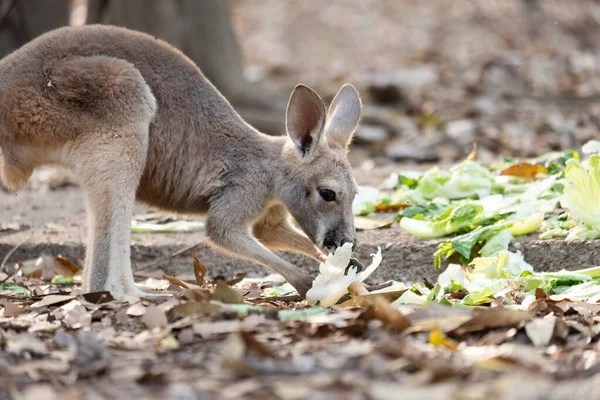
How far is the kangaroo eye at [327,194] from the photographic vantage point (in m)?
5.03

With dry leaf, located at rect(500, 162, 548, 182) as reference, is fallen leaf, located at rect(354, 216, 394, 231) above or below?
below

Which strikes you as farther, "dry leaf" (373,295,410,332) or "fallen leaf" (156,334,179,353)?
"dry leaf" (373,295,410,332)

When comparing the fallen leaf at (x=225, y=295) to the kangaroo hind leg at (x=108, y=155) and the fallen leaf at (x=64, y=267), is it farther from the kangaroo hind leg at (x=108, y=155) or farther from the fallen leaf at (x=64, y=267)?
the fallen leaf at (x=64, y=267)

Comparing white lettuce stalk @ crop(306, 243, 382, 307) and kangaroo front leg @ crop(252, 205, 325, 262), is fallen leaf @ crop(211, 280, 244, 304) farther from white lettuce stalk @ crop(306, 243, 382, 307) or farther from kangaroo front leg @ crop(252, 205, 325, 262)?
kangaroo front leg @ crop(252, 205, 325, 262)

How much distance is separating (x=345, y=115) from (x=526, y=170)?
190cm

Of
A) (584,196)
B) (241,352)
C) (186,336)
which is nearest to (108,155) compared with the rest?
(186,336)

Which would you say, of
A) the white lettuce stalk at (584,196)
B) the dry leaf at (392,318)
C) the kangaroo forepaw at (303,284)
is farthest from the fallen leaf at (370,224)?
the dry leaf at (392,318)

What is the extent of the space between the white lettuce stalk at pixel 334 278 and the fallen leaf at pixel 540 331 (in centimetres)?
105

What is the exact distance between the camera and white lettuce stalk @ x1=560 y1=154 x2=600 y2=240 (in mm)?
5211

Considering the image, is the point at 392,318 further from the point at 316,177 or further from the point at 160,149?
the point at 160,149

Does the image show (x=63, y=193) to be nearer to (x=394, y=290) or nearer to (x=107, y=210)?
(x=107, y=210)

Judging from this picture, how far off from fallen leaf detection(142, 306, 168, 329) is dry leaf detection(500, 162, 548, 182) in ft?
12.6

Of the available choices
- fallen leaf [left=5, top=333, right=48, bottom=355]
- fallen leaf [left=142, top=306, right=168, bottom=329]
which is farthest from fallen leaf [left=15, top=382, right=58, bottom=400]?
fallen leaf [left=142, top=306, right=168, bottom=329]

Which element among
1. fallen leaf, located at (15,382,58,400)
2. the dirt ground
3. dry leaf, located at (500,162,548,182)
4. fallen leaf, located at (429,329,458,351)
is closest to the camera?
fallen leaf, located at (15,382,58,400)
